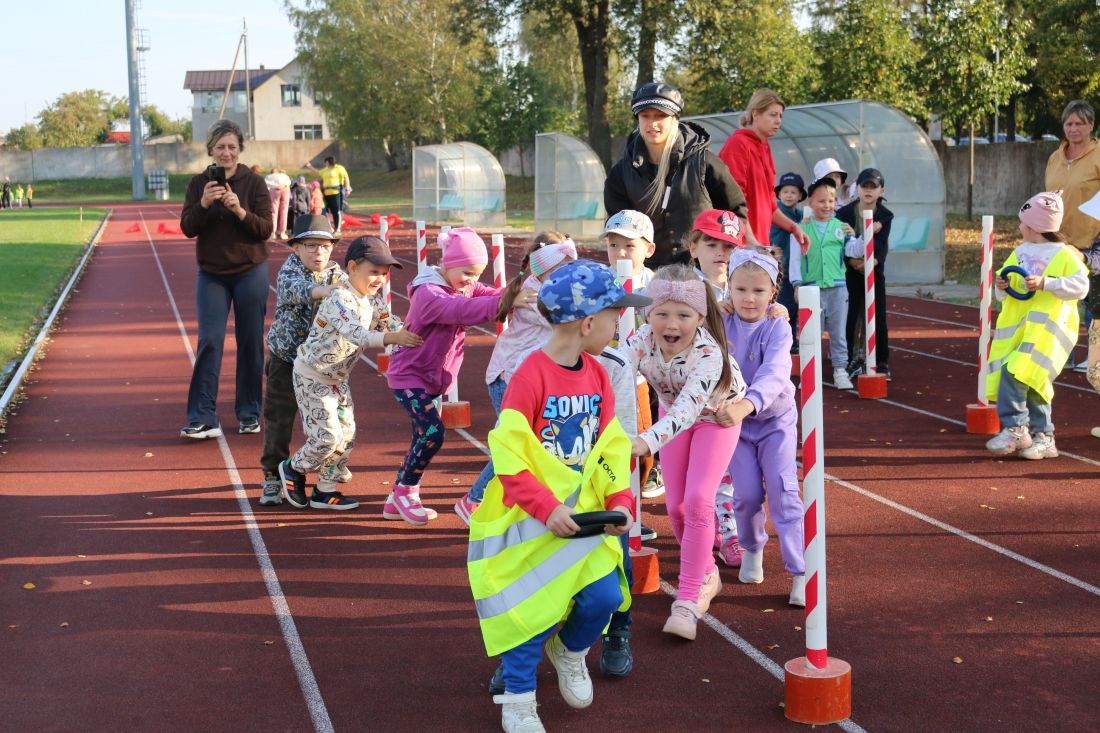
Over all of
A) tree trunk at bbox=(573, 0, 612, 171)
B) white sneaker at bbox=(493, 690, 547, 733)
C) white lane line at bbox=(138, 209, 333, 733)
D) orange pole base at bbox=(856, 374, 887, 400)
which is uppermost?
tree trunk at bbox=(573, 0, 612, 171)

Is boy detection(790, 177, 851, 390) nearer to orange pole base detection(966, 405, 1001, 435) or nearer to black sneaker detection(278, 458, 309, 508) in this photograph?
orange pole base detection(966, 405, 1001, 435)

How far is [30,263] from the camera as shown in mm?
24875

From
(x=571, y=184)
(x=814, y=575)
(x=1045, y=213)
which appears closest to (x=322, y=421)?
(x=814, y=575)

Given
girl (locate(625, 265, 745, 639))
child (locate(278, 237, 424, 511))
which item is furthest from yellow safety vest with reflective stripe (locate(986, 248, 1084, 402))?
child (locate(278, 237, 424, 511))

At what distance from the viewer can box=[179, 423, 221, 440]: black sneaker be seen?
8945mm

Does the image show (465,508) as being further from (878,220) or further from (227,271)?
(878,220)

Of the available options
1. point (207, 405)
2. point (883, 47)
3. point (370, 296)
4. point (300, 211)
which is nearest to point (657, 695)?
point (370, 296)

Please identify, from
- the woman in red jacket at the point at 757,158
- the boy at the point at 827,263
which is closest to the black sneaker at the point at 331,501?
the woman in red jacket at the point at 757,158

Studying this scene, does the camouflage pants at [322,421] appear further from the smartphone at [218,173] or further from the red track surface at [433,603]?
the smartphone at [218,173]

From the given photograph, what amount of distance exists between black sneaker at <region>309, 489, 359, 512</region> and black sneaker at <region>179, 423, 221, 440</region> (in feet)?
7.62

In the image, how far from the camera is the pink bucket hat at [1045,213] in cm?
769

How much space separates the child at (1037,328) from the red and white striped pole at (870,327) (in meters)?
2.18

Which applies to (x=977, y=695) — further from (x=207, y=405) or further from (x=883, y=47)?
(x=883, y=47)

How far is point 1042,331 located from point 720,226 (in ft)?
10.4
